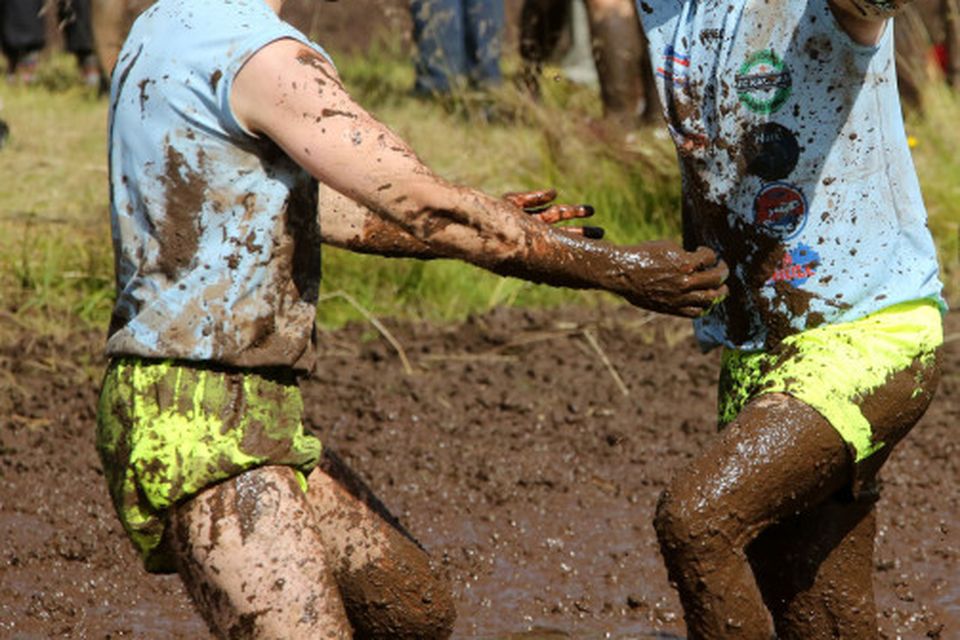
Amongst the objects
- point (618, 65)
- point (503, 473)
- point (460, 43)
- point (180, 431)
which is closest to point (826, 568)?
point (180, 431)

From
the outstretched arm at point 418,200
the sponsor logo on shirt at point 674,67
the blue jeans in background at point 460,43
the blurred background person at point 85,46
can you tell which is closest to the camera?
the outstretched arm at point 418,200

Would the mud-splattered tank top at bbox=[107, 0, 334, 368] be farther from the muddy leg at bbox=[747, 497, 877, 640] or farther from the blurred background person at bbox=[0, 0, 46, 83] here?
the blurred background person at bbox=[0, 0, 46, 83]

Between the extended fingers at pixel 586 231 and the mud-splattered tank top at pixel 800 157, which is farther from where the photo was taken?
the mud-splattered tank top at pixel 800 157

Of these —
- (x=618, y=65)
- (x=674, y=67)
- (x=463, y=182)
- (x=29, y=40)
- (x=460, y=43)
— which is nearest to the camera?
(x=674, y=67)

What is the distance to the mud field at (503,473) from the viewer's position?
14.8ft

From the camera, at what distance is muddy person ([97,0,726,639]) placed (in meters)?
2.87

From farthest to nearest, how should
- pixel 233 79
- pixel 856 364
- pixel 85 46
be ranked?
pixel 85 46 → pixel 856 364 → pixel 233 79

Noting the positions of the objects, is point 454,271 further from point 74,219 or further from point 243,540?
point 243,540

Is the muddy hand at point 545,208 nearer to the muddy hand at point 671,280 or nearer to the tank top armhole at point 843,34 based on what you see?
the muddy hand at point 671,280

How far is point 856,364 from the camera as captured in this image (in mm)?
3271

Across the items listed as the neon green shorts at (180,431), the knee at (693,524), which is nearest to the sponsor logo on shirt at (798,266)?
the knee at (693,524)

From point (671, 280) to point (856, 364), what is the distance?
0.40 m

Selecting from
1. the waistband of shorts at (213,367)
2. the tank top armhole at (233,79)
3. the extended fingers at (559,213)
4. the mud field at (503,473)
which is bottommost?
the mud field at (503,473)

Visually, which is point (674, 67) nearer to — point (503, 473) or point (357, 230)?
point (357, 230)
